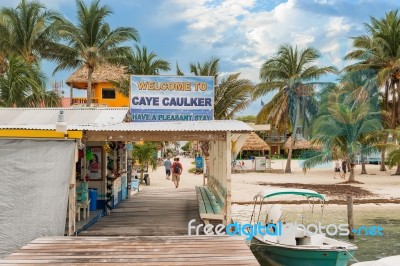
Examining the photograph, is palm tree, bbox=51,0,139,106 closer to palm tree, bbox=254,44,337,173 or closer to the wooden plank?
palm tree, bbox=254,44,337,173

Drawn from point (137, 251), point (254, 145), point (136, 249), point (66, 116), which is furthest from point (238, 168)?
point (137, 251)

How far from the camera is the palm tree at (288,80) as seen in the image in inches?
1833

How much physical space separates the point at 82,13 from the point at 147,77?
1030 inches

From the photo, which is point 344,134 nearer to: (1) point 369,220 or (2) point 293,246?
(1) point 369,220

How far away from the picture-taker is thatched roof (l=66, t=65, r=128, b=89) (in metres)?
43.4

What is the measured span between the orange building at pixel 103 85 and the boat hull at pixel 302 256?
3376cm

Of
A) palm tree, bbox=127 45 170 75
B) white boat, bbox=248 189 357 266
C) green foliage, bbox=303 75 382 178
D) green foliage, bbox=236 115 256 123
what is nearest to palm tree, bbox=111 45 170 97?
palm tree, bbox=127 45 170 75

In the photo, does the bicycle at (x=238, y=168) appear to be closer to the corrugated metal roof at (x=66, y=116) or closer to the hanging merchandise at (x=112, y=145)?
the hanging merchandise at (x=112, y=145)

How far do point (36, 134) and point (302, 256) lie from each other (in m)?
6.18

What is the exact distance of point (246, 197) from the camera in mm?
25500

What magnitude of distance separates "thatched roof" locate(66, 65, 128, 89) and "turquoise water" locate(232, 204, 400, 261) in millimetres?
24571

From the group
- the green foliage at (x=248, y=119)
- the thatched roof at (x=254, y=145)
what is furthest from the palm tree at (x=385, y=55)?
the green foliage at (x=248, y=119)

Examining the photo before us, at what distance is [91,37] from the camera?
1490 inches

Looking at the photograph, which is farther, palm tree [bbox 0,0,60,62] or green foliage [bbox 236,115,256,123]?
green foliage [bbox 236,115,256,123]
